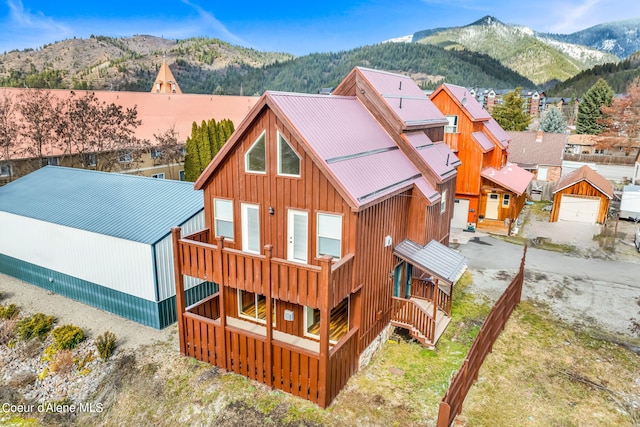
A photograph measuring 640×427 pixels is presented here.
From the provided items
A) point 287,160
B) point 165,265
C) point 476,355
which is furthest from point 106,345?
point 476,355

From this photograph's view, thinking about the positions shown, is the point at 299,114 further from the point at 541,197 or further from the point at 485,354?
the point at 541,197

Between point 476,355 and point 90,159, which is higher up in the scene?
point 90,159

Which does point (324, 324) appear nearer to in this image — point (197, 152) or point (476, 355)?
point (476, 355)

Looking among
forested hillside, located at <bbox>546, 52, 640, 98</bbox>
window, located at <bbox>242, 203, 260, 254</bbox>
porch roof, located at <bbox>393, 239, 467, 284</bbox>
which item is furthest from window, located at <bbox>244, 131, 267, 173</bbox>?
forested hillside, located at <bbox>546, 52, 640, 98</bbox>

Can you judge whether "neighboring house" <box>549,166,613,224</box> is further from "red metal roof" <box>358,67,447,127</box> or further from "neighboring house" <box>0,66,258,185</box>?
"neighboring house" <box>0,66,258,185</box>

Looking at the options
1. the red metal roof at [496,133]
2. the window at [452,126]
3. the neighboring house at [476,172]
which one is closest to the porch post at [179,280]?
the neighboring house at [476,172]
